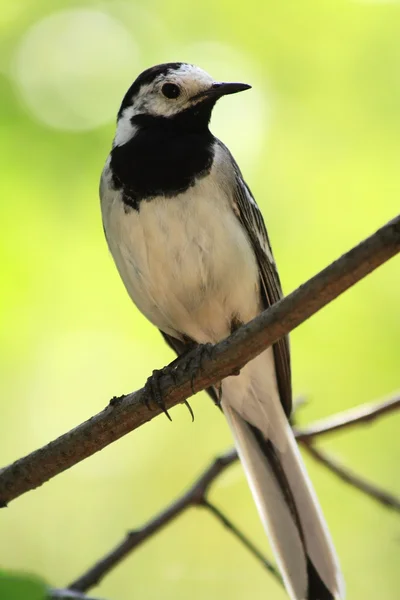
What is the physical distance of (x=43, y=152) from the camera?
665cm

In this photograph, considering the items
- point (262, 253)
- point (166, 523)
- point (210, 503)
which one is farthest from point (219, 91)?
point (166, 523)

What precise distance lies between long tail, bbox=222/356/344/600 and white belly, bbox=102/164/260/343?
585 millimetres

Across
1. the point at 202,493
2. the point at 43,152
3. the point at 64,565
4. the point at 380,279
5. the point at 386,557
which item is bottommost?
the point at 386,557

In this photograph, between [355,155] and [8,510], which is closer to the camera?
[355,155]

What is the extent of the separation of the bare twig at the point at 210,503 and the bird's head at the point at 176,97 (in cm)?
200

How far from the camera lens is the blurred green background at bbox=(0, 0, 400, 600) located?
6.68 metres

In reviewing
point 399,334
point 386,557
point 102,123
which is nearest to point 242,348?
point 399,334

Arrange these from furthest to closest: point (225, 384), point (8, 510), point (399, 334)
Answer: point (8, 510) < point (399, 334) < point (225, 384)

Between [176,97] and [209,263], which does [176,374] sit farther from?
[176,97]

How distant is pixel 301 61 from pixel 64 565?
4.64m

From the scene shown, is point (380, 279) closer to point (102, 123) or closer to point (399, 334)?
point (399, 334)

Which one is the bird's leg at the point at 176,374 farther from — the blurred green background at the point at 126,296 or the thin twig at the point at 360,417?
the blurred green background at the point at 126,296

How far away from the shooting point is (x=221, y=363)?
3.47 metres

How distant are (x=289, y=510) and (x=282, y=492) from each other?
0.40 ft
